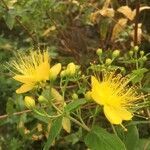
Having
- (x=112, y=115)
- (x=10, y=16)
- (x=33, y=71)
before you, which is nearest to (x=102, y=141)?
(x=112, y=115)

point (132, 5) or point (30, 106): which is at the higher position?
point (30, 106)

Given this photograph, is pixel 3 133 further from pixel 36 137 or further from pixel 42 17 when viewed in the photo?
pixel 42 17

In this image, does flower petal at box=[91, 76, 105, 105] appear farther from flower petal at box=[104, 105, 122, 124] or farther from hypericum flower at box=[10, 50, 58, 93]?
hypericum flower at box=[10, 50, 58, 93]

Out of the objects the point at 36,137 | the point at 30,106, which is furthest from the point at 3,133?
the point at 30,106

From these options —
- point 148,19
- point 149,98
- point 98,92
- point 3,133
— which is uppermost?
point 98,92

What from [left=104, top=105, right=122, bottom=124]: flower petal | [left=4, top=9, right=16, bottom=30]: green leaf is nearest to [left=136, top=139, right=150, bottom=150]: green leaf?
[left=104, top=105, right=122, bottom=124]: flower petal

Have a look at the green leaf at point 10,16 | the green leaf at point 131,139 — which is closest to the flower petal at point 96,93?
the green leaf at point 131,139
